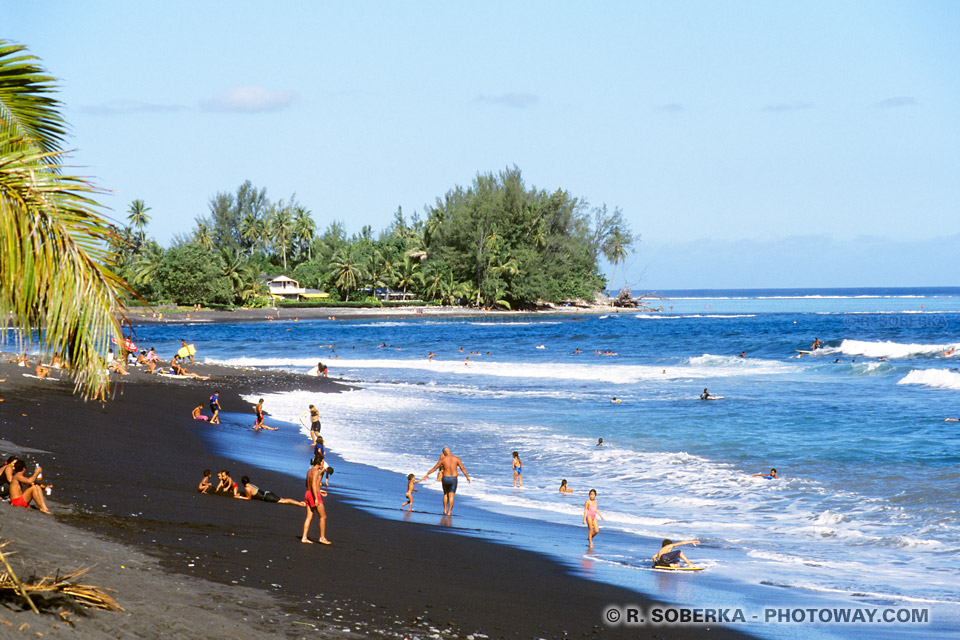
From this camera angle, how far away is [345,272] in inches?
4419

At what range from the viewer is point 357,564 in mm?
10102

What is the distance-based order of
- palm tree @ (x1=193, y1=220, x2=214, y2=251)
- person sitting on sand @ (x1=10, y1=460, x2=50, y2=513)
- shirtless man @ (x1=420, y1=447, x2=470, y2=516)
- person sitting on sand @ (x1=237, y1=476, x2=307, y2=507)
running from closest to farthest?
1. person sitting on sand @ (x1=10, y1=460, x2=50, y2=513)
2. person sitting on sand @ (x1=237, y1=476, x2=307, y2=507)
3. shirtless man @ (x1=420, y1=447, x2=470, y2=516)
4. palm tree @ (x1=193, y1=220, x2=214, y2=251)

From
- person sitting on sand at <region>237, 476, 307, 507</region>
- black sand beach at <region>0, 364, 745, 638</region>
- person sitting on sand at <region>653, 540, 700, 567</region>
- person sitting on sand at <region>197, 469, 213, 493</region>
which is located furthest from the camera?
person sitting on sand at <region>237, 476, 307, 507</region>

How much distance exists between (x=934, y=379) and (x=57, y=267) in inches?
1495

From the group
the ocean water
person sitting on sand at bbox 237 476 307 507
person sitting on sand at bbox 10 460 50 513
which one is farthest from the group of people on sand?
the ocean water

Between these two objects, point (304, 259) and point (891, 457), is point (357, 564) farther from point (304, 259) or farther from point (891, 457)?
point (304, 259)

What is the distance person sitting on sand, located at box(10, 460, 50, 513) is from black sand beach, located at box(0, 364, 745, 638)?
339 millimetres

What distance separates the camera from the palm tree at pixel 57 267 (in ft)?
14.1

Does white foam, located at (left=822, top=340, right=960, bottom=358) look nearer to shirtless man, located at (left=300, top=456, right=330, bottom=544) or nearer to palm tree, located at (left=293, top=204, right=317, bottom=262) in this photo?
shirtless man, located at (left=300, top=456, right=330, bottom=544)

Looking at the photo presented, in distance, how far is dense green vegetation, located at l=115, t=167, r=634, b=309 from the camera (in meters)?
102

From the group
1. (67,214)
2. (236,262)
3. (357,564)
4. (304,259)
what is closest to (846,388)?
(357,564)

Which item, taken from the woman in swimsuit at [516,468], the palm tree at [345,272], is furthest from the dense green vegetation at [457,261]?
the woman in swimsuit at [516,468]

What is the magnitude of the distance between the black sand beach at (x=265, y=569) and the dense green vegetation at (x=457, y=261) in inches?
3590

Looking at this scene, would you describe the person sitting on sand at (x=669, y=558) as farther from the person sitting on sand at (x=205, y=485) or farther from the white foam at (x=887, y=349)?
the white foam at (x=887, y=349)
